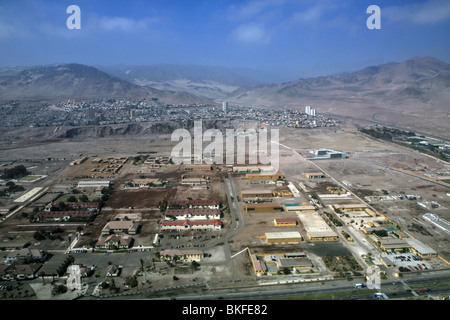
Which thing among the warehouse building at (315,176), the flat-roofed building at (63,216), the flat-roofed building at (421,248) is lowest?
the flat-roofed building at (421,248)

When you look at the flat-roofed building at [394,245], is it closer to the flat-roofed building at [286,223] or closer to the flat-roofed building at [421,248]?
the flat-roofed building at [421,248]

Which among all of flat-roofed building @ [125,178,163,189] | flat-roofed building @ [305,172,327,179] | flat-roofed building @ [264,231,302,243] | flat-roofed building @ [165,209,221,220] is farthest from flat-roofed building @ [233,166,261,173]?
flat-roofed building @ [264,231,302,243]

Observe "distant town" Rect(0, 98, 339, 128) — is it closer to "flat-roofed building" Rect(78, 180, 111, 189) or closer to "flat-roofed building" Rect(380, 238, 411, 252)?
"flat-roofed building" Rect(78, 180, 111, 189)

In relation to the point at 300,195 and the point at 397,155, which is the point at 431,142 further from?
the point at 300,195

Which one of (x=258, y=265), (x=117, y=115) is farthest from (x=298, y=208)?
(x=117, y=115)

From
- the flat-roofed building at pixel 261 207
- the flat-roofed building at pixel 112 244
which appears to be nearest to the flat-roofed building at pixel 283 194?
the flat-roofed building at pixel 261 207
